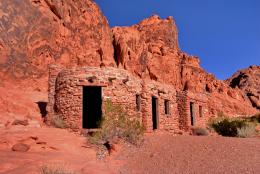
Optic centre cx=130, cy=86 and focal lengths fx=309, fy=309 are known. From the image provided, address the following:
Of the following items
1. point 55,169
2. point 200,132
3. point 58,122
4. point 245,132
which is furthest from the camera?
point 200,132

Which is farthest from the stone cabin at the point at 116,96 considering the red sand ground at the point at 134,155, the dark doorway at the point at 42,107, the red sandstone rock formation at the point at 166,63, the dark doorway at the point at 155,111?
the red sandstone rock formation at the point at 166,63

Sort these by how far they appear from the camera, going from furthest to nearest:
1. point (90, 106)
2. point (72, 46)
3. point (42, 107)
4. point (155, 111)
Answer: point (72, 46)
point (90, 106)
point (155, 111)
point (42, 107)

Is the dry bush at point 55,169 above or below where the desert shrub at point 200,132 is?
below

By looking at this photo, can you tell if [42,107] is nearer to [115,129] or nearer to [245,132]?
[115,129]

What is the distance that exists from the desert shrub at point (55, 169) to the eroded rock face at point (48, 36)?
12367 mm

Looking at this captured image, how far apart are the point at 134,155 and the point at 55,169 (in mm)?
3472

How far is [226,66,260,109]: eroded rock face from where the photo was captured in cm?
4616

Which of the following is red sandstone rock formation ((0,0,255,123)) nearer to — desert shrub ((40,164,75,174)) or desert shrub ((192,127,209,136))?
desert shrub ((192,127,209,136))

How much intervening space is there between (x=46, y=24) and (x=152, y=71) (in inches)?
513

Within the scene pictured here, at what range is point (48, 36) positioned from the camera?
2123 centimetres

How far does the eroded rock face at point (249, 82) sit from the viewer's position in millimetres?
46156

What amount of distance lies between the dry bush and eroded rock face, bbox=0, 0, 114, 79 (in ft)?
40.4

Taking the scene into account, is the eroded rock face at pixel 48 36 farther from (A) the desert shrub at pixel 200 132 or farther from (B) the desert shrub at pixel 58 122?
(A) the desert shrub at pixel 200 132

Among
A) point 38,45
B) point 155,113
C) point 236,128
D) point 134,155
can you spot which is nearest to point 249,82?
point 236,128
